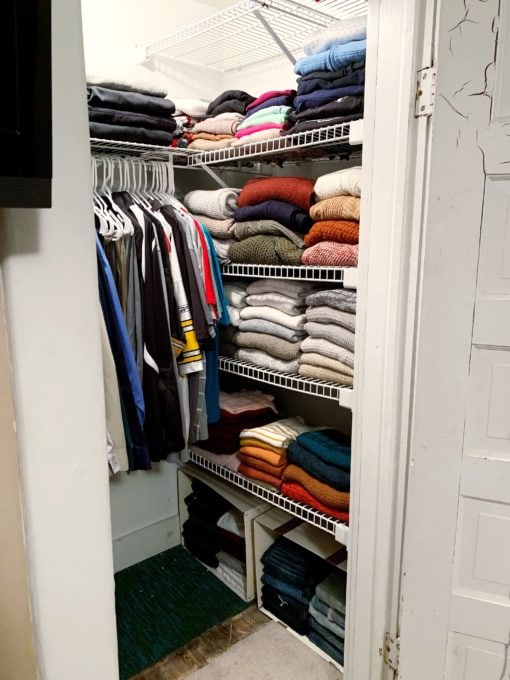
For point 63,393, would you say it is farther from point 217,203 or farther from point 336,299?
point 217,203

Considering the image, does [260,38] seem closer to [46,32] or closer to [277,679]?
[46,32]

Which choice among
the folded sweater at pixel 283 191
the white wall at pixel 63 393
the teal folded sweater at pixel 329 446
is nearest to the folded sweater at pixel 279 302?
the folded sweater at pixel 283 191

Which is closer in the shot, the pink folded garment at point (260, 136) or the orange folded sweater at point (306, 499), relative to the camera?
the orange folded sweater at point (306, 499)

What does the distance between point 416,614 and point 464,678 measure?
16 cm

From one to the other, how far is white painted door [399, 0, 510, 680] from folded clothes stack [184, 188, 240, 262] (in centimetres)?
93

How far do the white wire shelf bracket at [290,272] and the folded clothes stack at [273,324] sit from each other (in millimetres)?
52

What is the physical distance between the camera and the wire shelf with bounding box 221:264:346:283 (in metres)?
1.53

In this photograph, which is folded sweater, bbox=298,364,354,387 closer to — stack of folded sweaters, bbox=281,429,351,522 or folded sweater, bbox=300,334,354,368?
folded sweater, bbox=300,334,354,368

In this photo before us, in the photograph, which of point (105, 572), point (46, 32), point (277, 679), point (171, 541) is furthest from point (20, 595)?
point (171, 541)

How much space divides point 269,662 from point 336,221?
1.48m

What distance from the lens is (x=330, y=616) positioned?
1.65 meters

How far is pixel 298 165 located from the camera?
203 centimetres

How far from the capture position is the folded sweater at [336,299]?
152 cm

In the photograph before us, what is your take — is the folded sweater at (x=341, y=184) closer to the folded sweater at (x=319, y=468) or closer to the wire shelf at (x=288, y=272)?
the wire shelf at (x=288, y=272)
